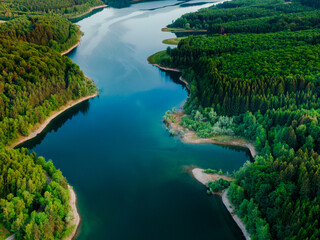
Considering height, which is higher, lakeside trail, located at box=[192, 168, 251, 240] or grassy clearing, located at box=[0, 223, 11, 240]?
grassy clearing, located at box=[0, 223, 11, 240]

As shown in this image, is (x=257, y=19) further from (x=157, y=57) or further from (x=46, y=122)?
(x=46, y=122)

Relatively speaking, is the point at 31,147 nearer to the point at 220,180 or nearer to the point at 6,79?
the point at 6,79

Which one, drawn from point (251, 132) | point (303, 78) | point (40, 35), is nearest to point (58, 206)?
point (251, 132)

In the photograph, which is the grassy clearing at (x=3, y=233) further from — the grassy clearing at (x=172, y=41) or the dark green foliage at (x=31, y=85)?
the grassy clearing at (x=172, y=41)

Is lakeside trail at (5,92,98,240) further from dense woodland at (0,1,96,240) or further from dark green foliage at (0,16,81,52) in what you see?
dark green foliage at (0,16,81,52)

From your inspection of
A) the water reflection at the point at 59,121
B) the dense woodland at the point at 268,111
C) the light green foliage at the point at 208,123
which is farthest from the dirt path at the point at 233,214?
the water reflection at the point at 59,121

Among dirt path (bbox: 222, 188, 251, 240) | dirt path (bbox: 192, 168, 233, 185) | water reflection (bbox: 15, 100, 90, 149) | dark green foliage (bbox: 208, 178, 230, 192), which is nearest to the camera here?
dirt path (bbox: 222, 188, 251, 240)

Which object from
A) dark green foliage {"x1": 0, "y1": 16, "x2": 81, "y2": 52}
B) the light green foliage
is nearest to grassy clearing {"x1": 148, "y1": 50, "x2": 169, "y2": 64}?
dark green foliage {"x1": 0, "y1": 16, "x2": 81, "y2": 52}

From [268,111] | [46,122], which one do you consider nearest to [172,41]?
[46,122]
